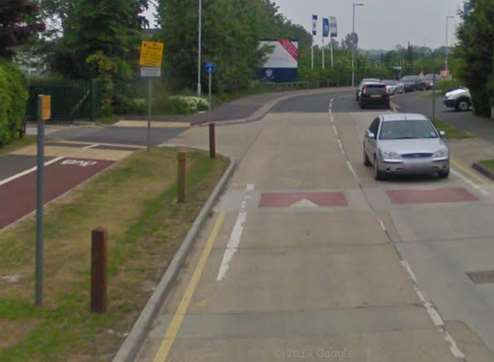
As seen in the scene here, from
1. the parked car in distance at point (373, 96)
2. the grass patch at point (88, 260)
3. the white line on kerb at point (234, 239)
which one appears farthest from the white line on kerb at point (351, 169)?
the parked car in distance at point (373, 96)

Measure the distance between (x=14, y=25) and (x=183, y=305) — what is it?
68.2 ft

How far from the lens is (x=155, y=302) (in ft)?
30.9

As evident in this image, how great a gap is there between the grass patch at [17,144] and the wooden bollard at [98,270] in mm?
16406

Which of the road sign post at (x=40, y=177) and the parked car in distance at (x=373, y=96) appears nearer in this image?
the road sign post at (x=40, y=177)

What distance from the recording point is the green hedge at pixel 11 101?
82.6ft

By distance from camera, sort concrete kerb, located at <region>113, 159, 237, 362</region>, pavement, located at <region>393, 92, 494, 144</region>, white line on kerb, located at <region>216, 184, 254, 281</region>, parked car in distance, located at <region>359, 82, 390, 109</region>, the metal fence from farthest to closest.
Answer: parked car in distance, located at <region>359, 82, 390, 109</region>, the metal fence, pavement, located at <region>393, 92, 494, 144</region>, white line on kerb, located at <region>216, 184, 254, 281</region>, concrete kerb, located at <region>113, 159, 237, 362</region>

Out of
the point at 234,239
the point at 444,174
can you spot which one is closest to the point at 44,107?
the point at 234,239

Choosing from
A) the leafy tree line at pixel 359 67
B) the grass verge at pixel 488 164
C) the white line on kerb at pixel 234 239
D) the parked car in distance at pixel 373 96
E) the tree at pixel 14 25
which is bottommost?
the white line on kerb at pixel 234 239

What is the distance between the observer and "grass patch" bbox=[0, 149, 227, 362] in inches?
315

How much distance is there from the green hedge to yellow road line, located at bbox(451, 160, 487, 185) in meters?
12.6

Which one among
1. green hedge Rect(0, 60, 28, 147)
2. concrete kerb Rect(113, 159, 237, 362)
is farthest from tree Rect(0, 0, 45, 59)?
concrete kerb Rect(113, 159, 237, 362)

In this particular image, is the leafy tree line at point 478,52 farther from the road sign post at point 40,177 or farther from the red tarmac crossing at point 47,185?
the road sign post at point 40,177

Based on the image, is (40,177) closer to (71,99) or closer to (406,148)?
(406,148)

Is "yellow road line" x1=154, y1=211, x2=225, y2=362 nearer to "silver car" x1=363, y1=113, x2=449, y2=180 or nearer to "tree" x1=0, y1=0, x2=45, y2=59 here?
"silver car" x1=363, y1=113, x2=449, y2=180
